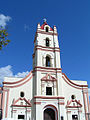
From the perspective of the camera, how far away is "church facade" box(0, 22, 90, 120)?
22.6m

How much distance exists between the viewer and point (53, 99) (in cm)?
2403

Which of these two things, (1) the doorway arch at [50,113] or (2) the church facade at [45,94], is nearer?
(2) the church facade at [45,94]

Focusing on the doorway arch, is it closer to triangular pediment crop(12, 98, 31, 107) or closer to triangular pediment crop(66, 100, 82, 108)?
triangular pediment crop(66, 100, 82, 108)

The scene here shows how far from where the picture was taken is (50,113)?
77.2ft

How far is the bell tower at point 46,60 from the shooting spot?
81.2 feet

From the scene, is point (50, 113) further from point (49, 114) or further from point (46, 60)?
point (46, 60)

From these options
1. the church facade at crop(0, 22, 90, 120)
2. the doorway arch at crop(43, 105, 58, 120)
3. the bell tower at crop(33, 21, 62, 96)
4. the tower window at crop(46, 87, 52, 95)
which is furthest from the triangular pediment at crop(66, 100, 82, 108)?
the tower window at crop(46, 87, 52, 95)

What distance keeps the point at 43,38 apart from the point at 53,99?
1239cm

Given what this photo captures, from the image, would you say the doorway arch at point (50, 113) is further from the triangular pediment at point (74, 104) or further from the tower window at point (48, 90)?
the triangular pediment at point (74, 104)

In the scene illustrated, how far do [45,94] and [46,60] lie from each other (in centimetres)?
712

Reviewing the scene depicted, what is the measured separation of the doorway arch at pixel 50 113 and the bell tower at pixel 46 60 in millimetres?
2258

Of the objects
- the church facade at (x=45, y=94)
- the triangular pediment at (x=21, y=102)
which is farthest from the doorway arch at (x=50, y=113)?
the triangular pediment at (x=21, y=102)

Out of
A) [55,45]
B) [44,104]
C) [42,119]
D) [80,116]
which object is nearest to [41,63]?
[55,45]

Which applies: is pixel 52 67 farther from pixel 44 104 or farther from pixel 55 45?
pixel 44 104
